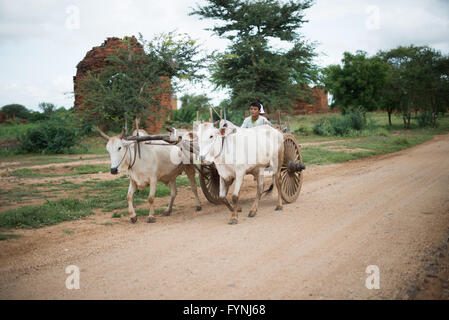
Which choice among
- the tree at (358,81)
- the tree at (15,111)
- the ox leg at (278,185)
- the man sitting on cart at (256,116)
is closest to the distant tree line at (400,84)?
the tree at (358,81)

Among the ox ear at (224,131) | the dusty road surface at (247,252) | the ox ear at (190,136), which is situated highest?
the ox ear at (224,131)

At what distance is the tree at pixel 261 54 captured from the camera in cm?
1777

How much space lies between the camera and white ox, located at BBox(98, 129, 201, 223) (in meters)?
6.21

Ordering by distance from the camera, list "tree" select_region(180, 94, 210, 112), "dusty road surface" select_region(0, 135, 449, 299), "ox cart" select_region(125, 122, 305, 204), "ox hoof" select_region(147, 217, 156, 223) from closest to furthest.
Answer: "dusty road surface" select_region(0, 135, 449, 299) < "ox hoof" select_region(147, 217, 156, 223) < "ox cart" select_region(125, 122, 305, 204) < "tree" select_region(180, 94, 210, 112)

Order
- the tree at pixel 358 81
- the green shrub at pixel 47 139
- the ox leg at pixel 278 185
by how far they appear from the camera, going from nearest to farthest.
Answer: the ox leg at pixel 278 185
the green shrub at pixel 47 139
the tree at pixel 358 81

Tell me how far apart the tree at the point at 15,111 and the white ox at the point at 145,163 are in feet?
160

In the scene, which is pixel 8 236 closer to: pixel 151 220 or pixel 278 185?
pixel 151 220

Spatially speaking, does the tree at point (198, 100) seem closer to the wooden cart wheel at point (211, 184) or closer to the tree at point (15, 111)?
the wooden cart wheel at point (211, 184)

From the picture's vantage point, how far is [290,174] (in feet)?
24.6

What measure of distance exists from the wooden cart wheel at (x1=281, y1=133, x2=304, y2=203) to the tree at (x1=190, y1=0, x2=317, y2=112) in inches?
393

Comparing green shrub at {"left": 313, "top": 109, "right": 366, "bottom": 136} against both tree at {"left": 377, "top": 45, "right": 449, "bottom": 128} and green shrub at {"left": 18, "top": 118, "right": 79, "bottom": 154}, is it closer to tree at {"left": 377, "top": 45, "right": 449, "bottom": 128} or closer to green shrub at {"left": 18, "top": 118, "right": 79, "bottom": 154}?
tree at {"left": 377, "top": 45, "right": 449, "bottom": 128}

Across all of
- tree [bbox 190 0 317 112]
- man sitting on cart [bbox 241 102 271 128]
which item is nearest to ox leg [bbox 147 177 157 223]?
man sitting on cart [bbox 241 102 271 128]

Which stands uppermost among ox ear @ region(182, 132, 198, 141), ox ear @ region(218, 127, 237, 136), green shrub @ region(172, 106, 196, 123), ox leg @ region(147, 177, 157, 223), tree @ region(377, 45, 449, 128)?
tree @ region(377, 45, 449, 128)
